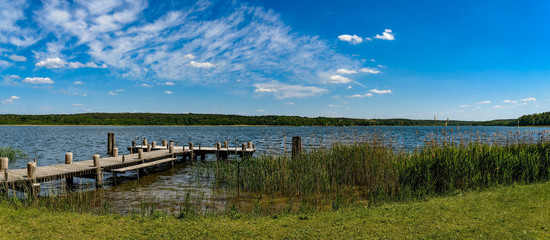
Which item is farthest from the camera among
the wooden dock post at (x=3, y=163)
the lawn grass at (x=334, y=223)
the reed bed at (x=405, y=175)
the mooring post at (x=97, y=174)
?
the mooring post at (x=97, y=174)

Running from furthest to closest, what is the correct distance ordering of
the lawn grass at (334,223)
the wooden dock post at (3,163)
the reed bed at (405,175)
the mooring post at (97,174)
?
the mooring post at (97,174) → the wooden dock post at (3,163) → the reed bed at (405,175) → the lawn grass at (334,223)

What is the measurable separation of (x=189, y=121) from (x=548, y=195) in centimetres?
13258

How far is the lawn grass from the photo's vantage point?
5.32 m

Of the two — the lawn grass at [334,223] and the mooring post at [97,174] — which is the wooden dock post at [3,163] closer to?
the mooring post at [97,174]

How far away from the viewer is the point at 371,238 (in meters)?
5.11

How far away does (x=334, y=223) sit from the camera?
19.6ft

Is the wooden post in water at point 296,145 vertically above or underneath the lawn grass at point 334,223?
above

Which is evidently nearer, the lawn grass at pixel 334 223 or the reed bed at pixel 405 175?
the lawn grass at pixel 334 223

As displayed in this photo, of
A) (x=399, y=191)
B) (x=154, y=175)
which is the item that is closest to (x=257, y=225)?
(x=399, y=191)

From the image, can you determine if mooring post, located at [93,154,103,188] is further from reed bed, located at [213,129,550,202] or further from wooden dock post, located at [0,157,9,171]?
reed bed, located at [213,129,550,202]

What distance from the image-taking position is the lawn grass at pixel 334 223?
532cm

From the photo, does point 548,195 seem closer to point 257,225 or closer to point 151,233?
point 257,225

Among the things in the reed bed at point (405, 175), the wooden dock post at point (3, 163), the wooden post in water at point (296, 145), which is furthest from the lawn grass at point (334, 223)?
the wooden post in water at point (296, 145)

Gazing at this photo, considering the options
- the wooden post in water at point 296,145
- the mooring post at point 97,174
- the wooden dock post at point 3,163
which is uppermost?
the wooden post in water at point 296,145
